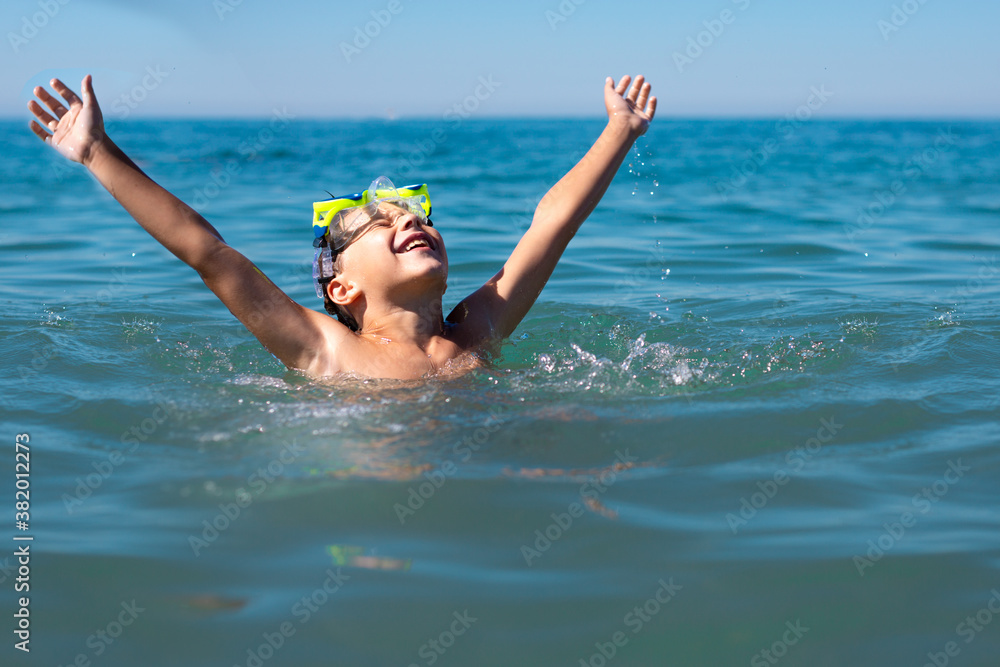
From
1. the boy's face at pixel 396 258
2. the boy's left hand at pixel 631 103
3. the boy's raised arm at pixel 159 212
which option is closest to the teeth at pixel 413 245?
the boy's face at pixel 396 258

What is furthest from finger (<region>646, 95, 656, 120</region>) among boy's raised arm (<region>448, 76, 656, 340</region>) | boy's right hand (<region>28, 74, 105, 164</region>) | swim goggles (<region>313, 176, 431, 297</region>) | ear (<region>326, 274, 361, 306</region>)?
boy's right hand (<region>28, 74, 105, 164</region>)

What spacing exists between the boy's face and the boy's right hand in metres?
1.21

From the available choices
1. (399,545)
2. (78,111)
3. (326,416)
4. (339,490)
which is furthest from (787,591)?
(78,111)

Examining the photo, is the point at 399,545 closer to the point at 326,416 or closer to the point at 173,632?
the point at 173,632

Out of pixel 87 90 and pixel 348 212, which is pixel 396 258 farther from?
pixel 87 90

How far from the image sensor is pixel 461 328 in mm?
4465

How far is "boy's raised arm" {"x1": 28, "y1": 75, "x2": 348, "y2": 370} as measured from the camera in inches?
132

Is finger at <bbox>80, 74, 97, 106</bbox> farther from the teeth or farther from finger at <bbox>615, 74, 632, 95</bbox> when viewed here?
finger at <bbox>615, 74, 632, 95</bbox>

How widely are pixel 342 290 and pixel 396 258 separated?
0.39m

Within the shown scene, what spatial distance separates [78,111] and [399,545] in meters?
2.02

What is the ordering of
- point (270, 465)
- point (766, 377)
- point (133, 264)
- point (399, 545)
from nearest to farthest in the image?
point (399, 545) → point (270, 465) → point (766, 377) → point (133, 264)

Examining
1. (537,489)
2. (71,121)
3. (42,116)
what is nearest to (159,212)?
(71,121)

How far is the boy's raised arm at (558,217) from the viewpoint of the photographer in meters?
4.33

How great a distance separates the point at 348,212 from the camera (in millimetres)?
4293
